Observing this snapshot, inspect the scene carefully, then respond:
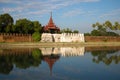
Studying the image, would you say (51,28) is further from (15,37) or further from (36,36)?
(15,37)

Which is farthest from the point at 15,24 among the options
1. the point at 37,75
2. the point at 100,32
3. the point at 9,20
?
the point at 37,75

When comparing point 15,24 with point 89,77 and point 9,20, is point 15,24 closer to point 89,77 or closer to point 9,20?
point 9,20

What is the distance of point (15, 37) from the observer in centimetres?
4128

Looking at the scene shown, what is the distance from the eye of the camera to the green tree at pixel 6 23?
41.5 meters

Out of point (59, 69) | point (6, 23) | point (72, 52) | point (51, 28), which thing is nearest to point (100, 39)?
point (51, 28)

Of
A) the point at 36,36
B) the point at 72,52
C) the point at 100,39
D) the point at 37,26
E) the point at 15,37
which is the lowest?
the point at 72,52

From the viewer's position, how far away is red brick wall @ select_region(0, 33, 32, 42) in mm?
39950

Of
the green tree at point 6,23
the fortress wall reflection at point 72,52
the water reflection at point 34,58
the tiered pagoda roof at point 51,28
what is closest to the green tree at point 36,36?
the green tree at point 6,23

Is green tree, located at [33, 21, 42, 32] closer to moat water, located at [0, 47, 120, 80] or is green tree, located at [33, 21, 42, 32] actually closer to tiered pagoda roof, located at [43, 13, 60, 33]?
tiered pagoda roof, located at [43, 13, 60, 33]

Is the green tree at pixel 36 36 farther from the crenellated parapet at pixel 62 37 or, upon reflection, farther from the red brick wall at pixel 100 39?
the red brick wall at pixel 100 39

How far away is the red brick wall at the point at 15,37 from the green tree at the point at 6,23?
54.2 inches

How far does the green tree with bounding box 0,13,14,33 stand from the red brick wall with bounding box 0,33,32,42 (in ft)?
4.52

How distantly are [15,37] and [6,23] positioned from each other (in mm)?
3813

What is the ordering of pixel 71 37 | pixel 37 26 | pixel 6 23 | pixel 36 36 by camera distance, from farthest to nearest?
pixel 37 26
pixel 71 37
pixel 6 23
pixel 36 36
